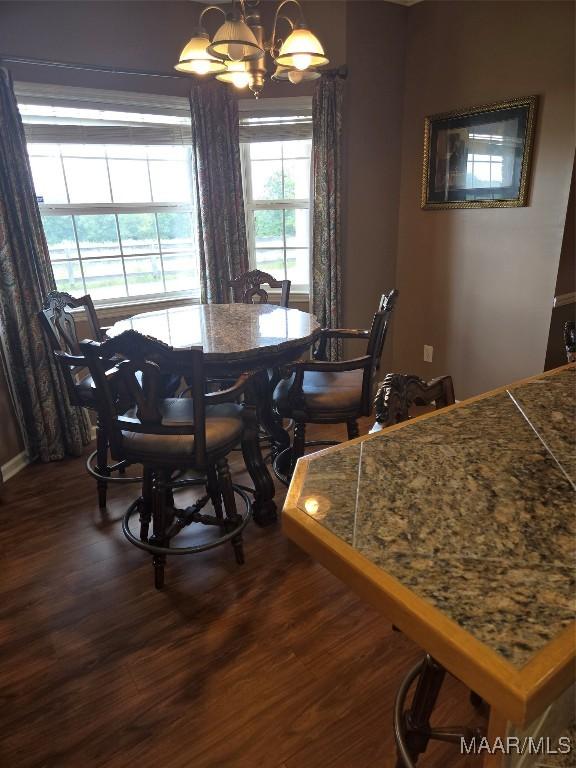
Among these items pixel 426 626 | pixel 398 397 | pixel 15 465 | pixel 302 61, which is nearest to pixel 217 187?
pixel 302 61

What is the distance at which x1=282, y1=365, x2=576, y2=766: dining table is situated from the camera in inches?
20.1

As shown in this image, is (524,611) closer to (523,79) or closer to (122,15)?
(523,79)

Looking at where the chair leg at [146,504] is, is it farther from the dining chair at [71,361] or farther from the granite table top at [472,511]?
the granite table top at [472,511]

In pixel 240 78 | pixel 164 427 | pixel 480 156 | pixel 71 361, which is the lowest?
pixel 164 427

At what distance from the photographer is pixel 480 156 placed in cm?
Answer: 301

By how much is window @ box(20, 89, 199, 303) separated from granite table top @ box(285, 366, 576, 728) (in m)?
2.77

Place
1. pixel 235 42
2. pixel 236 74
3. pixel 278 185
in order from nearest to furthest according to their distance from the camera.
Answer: pixel 235 42
pixel 236 74
pixel 278 185

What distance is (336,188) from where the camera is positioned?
3.32 m

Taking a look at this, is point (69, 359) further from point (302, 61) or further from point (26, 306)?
point (302, 61)

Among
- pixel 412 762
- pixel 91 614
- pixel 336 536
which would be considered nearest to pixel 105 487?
pixel 91 614

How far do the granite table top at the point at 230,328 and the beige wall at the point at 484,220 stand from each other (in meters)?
1.38

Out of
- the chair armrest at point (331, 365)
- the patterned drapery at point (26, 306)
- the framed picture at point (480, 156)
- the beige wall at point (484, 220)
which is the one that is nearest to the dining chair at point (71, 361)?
the patterned drapery at point (26, 306)

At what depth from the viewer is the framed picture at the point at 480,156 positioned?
2.79 m

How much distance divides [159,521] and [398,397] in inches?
46.0
